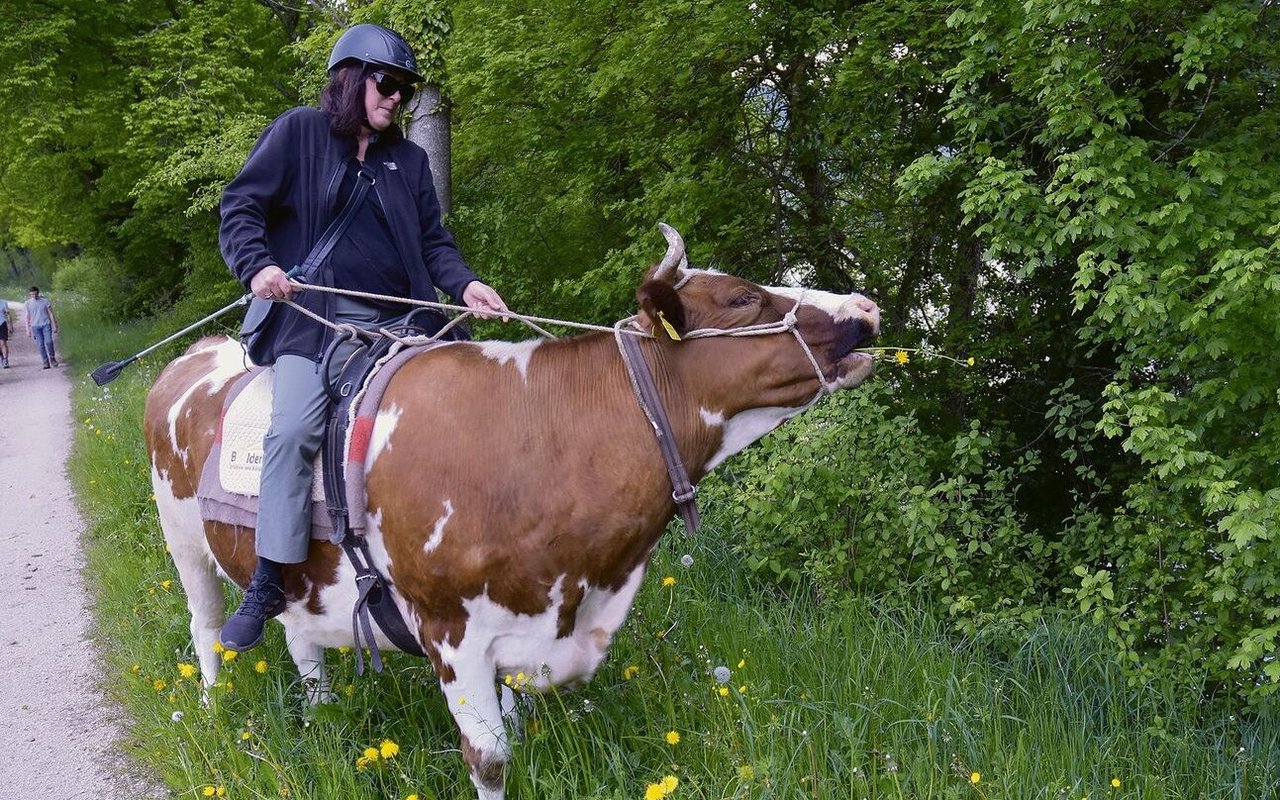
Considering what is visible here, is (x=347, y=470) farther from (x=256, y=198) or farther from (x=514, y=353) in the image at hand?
(x=256, y=198)

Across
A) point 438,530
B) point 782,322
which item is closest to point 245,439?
point 438,530

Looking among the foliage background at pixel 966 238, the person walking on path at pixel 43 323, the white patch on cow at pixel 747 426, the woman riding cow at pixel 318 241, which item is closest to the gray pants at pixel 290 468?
the woman riding cow at pixel 318 241

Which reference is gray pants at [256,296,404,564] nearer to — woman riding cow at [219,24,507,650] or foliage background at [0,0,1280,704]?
woman riding cow at [219,24,507,650]

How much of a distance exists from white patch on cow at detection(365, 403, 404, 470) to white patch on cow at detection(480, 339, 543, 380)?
13.5 inches

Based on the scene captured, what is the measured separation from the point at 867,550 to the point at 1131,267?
175cm

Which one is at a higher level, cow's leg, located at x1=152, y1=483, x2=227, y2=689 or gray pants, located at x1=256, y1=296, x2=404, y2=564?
gray pants, located at x1=256, y1=296, x2=404, y2=564

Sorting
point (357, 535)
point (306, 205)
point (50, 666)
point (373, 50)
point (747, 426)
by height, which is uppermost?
point (373, 50)

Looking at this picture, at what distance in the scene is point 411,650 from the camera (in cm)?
315

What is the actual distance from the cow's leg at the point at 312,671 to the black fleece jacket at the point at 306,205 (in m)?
1.29

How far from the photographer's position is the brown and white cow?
272cm

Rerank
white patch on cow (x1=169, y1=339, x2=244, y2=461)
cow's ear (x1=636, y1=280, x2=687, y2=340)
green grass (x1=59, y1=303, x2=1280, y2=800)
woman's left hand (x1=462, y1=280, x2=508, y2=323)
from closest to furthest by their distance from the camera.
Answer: cow's ear (x1=636, y1=280, x2=687, y2=340) < green grass (x1=59, y1=303, x2=1280, y2=800) < woman's left hand (x1=462, y1=280, x2=508, y2=323) < white patch on cow (x1=169, y1=339, x2=244, y2=461)

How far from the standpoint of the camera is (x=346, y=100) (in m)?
3.18

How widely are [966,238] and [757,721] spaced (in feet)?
14.7

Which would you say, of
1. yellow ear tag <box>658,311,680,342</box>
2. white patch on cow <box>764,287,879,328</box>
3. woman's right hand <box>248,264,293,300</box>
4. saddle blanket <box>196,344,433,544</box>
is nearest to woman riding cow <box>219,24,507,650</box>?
woman's right hand <box>248,264,293,300</box>
